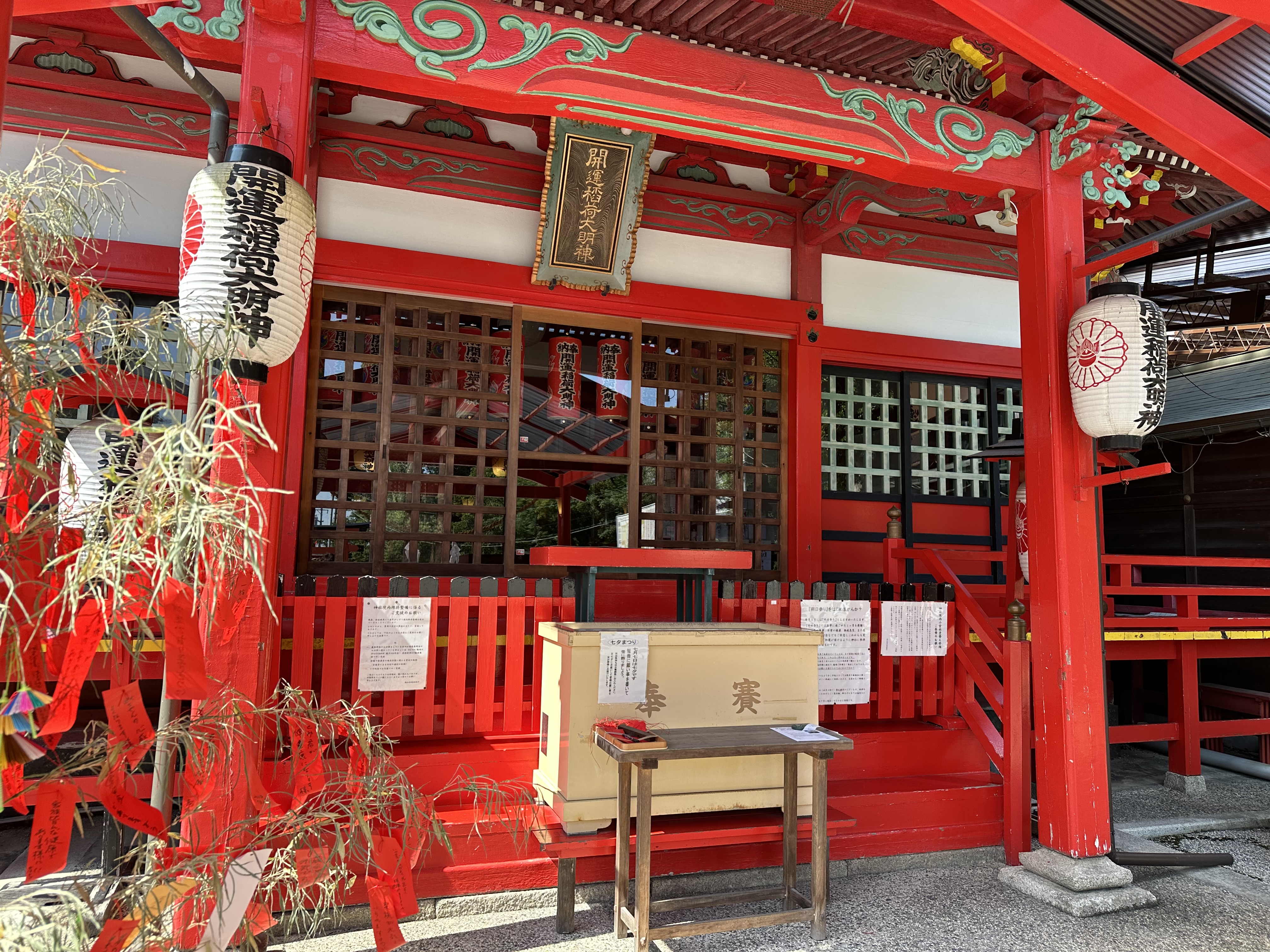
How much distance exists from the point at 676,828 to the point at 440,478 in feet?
9.33

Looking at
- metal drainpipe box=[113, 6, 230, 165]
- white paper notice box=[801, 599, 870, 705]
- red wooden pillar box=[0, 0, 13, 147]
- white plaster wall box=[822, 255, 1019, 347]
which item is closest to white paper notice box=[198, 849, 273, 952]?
red wooden pillar box=[0, 0, 13, 147]

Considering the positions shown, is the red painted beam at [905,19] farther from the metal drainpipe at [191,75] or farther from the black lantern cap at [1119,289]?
the metal drainpipe at [191,75]

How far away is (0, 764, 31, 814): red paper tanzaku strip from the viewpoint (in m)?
1.35

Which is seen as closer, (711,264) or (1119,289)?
(1119,289)

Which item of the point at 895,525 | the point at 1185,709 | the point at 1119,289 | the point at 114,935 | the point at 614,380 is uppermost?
the point at 1119,289

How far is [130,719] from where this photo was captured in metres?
1.66

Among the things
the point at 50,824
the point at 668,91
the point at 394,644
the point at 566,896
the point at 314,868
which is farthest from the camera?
the point at 394,644

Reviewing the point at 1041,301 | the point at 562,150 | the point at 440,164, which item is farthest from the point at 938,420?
the point at 440,164

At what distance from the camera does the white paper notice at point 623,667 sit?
11.3 ft

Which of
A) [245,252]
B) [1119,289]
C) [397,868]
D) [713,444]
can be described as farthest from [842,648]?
[245,252]

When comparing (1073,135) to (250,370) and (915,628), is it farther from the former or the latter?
(250,370)

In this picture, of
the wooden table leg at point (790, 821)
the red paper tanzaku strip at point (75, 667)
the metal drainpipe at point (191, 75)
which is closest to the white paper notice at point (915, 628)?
the wooden table leg at point (790, 821)

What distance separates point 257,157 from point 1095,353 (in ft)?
12.7

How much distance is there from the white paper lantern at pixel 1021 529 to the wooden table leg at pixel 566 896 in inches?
156
